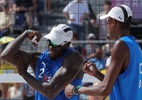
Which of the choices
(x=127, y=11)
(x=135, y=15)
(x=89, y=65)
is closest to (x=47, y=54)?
(x=89, y=65)

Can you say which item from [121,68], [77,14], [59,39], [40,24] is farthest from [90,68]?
[40,24]

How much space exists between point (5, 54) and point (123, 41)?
158cm

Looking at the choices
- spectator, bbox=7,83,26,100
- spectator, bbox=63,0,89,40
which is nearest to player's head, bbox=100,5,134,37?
spectator, bbox=63,0,89,40

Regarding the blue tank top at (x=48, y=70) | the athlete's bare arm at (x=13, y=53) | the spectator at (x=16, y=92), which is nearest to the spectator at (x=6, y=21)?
the spectator at (x=16, y=92)

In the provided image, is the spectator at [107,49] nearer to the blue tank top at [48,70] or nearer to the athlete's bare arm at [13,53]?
the athlete's bare arm at [13,53]

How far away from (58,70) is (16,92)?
16.5 ft

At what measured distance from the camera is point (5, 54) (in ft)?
16.4

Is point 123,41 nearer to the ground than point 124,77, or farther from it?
farther from it

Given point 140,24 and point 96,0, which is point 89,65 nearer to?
point 140,24

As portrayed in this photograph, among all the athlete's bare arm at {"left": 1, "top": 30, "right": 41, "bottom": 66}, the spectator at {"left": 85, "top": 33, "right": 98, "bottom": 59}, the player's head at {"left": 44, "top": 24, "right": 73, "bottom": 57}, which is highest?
the player's head at {"left": 44, "top": 24, "right": 73, "bottom": 57}

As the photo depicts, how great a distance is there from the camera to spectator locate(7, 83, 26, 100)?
369 inches

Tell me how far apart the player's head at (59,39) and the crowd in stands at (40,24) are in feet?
12.1

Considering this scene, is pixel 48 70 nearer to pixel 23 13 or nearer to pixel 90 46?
pixel 90 46

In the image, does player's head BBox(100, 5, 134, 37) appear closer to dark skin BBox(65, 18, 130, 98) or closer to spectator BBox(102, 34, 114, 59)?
dark skin BBox(65, 18, 130, 98)
